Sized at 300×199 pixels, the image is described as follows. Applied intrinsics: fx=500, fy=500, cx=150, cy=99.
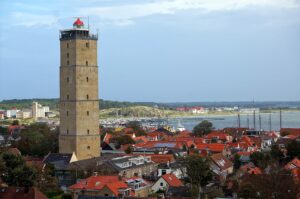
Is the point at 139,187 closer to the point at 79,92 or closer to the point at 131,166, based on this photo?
the point at 131,166

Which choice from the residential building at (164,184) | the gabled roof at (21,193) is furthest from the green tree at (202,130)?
the gabled roof at (21,193)

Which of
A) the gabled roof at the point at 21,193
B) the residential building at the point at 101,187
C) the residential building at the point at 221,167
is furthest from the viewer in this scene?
the residential building at the point at 221,167

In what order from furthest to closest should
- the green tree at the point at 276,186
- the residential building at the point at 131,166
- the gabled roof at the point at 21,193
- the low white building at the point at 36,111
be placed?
the low white building at the point at 36,111 < the residential building at the point at 131,166 < the green tree at the point at 276,186 < the gabled roof at the point at 21,193

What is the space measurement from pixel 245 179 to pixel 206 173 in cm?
290

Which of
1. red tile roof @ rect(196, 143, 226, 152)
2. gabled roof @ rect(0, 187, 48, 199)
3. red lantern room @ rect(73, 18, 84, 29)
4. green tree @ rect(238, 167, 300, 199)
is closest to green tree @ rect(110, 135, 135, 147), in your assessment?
red tile roof @ rect(196, 143, 226, 152)

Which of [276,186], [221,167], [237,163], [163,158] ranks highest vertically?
[276,186]

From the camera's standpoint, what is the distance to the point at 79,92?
35.8 meters

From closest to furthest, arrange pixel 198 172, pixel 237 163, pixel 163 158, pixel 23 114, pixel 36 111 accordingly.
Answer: pixel 198 172 < pixel 163 158 < pixel 237 163 < pixel 36 111 < pixel 23 114

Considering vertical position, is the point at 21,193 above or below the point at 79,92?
below

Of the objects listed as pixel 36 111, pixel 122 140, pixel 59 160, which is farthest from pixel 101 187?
pixel 36 111

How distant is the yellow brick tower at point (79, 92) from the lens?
35.8m

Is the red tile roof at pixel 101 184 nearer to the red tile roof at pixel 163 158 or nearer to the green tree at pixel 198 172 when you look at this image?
the green tree at pixel 198 172

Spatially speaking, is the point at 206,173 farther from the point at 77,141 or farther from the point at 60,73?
the point at 60,73

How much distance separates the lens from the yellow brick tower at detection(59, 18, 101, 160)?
35781 mm
